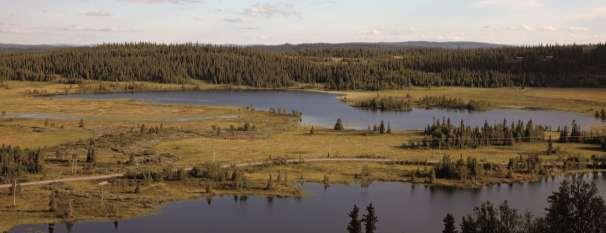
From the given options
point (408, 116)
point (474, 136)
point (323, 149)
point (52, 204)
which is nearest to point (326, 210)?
point (52, 204)

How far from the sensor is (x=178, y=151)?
106500 millimetres

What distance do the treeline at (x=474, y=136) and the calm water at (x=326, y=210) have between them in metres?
25.9

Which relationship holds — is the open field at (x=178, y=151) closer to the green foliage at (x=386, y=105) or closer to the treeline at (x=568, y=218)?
the green foliage at (x=386, y=105)

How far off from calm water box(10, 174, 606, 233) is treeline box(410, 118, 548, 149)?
2590 centimetres

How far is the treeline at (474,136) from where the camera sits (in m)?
113

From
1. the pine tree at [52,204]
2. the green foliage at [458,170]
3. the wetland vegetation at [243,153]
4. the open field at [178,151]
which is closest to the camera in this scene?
the pine tree at [52,204]

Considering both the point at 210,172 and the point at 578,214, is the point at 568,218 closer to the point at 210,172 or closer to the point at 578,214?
the point at 578,214

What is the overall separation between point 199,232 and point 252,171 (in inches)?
1008

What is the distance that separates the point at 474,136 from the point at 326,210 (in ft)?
159

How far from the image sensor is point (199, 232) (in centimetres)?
6575

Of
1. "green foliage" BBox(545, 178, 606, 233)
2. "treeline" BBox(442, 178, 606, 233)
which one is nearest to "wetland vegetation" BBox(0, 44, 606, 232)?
"treeline" BBox(442, 178, 606, 233)

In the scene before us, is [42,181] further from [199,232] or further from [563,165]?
[563,165]

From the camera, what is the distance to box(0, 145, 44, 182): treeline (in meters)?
84.2

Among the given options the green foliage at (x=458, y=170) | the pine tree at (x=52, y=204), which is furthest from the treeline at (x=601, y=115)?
the pine tree at (x=52, y=204)
